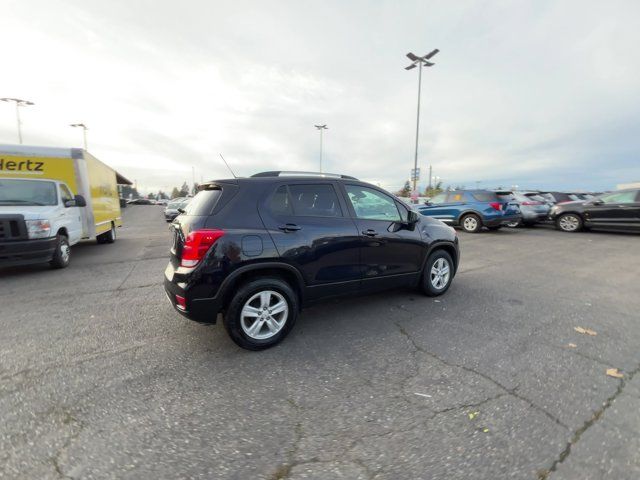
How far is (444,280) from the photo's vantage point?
481 cm

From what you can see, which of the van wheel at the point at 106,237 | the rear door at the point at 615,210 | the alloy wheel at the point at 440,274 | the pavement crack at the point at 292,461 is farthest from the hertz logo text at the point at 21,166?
the rear door at the point at 615,210

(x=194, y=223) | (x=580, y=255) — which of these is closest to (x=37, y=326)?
(x=194, y=223)

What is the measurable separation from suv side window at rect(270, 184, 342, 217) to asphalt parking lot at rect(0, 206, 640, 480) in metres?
1.35

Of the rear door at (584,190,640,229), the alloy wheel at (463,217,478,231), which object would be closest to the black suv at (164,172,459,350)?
the alloy wheel at (463,217,478,231)

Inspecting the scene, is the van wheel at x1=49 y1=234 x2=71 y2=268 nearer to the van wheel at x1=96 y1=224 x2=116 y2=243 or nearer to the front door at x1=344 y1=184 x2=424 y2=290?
the van wheel at x1=96 y1=224 x2=116 y2=243

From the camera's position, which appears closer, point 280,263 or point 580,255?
point 280,263

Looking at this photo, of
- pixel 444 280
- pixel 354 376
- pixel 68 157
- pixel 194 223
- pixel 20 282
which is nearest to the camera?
pixel 354 376

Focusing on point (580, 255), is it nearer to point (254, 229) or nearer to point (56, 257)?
point (254, 229)

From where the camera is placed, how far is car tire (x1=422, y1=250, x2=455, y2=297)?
455cm

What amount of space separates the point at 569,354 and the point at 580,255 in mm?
6551

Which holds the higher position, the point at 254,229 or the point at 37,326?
the point at 254,229

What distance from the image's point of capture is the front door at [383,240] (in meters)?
3.84

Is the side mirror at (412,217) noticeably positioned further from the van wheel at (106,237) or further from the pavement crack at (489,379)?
the van wheel at (106,237)

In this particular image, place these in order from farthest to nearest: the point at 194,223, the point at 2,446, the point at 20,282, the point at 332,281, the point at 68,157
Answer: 1. the point at 68,157
2. the point at 20,282
3. the point at 332,281
4. the point at 194,223
5. the point at 2,446
